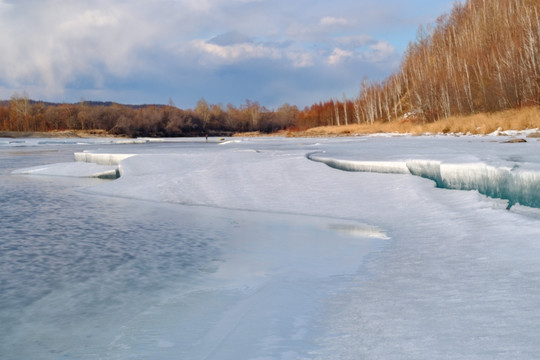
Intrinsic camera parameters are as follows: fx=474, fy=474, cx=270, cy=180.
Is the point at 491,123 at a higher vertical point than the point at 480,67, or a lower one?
lower

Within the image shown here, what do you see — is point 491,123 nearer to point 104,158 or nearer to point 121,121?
point 104,158

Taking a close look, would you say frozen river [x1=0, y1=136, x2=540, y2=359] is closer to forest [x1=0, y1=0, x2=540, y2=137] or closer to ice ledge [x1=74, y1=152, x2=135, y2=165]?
ice ledge [x1=74, y1=152, x2=135, y2=165]

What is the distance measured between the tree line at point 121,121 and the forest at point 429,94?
0.19m

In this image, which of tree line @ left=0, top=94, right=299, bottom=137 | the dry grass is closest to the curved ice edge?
the dry grass

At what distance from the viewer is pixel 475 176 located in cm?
891

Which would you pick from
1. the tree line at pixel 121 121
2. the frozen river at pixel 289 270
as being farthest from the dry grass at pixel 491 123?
the tree line at pixel 121 121

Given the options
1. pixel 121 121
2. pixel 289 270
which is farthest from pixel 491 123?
pixel 121 121

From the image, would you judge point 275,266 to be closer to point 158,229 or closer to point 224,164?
point 158,229

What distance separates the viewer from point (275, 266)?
5062 mm

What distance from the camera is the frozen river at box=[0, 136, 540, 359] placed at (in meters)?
3.05

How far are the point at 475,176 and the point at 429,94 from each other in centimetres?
4109

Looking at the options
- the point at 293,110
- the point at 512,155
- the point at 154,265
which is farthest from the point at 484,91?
the point at 293,110

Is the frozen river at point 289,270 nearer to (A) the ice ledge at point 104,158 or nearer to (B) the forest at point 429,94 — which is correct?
(A) the ice ledge at point 104,158

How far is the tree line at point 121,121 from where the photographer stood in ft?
284
